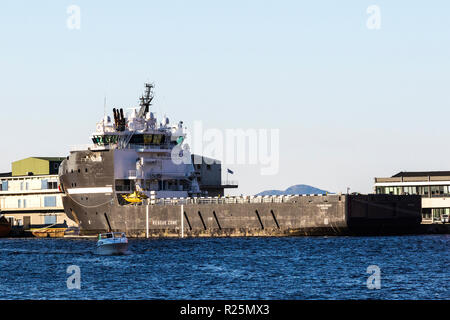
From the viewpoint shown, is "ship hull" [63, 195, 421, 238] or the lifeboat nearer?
"ship hull" [63, 195, 421, 238]

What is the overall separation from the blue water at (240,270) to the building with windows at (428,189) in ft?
131

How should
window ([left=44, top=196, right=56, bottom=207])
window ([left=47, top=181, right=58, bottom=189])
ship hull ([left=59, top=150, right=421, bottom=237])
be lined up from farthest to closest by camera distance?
1. window ([left=47, top=181, right=58, bottom=189])
2. window ([left=44, top=196, right=56, bottom=207])
3. ship hull ([left=59, top=150, right=421, bottom=237])

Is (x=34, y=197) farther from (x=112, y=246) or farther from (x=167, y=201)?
(x=112, y=246)

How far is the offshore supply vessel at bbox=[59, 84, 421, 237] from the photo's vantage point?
300 ft

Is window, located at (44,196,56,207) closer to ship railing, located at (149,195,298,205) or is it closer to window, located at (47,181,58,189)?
window, located at (47,181,58,189)

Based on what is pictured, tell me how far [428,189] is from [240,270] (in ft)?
259

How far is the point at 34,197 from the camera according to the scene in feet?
443

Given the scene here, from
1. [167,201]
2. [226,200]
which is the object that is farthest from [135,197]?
[226,200]

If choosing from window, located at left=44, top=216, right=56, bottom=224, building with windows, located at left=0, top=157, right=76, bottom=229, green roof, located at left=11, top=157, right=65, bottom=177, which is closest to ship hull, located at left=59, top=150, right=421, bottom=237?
building with windows, located at left=0, top=157, right=76, bottom=229

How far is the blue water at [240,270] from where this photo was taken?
139 feet

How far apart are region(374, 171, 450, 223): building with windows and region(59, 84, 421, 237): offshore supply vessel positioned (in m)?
31.1
